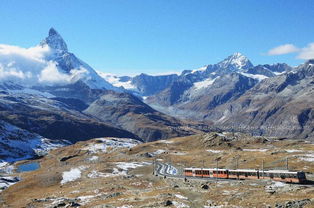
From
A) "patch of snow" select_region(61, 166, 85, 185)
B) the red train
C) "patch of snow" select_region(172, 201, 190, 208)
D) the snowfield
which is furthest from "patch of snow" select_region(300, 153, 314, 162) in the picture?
"patch of snow" select_region(61, 166, 85, 185)

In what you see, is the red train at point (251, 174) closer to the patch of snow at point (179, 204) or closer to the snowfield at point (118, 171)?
the patch of snow at point (179, 204)

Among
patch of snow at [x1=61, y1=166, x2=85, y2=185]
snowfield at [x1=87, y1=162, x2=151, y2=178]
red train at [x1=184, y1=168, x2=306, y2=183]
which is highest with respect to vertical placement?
red train at [x1=184, y1=168, x2=306, y2=183]

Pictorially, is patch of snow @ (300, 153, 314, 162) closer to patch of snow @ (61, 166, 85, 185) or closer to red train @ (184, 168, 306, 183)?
red train @ (184, 168, 306, 183)

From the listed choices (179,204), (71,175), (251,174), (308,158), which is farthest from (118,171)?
(179,204)

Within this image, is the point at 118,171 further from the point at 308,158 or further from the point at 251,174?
the point at 308,158

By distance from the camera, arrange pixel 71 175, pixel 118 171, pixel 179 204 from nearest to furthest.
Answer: pixel 179 204 < pixel 71 175 < pixel 118 171

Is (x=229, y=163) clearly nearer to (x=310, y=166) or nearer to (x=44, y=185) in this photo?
(x=310, y=166)
